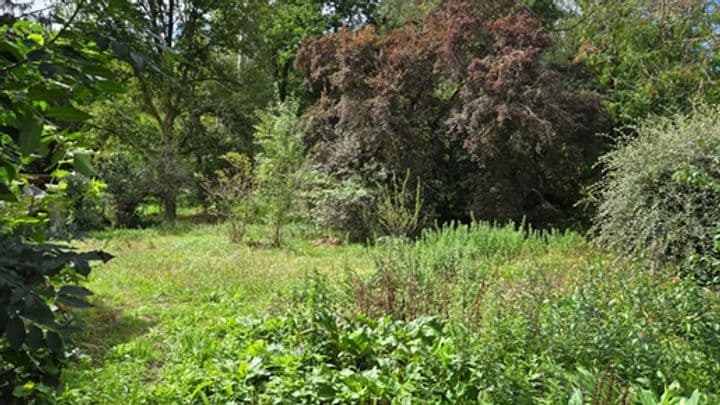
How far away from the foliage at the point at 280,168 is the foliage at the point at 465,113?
0.62 metres

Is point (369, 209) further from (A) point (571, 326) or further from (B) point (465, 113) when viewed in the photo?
(A) point (571, 326)

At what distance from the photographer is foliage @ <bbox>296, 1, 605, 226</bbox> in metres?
8.66

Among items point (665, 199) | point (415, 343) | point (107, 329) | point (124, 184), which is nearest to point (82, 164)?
point (415, 343)

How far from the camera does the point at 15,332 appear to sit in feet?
2.60

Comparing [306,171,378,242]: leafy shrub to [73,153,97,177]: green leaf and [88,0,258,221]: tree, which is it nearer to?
[88,0,258,221]: tree

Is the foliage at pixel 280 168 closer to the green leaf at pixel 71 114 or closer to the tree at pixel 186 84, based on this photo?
the tree at pixel 186 84

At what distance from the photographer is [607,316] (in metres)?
2.69

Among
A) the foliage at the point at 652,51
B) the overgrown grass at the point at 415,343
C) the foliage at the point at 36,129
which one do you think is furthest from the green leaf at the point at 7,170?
the foliage at the point at 652,51

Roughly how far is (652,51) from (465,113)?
10.4ft

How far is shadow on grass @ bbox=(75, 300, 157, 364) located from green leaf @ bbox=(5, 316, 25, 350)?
2803 mm

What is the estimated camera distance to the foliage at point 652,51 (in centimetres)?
781

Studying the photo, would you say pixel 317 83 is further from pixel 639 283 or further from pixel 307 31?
pixel 639 283

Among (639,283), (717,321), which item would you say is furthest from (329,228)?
(717,321)

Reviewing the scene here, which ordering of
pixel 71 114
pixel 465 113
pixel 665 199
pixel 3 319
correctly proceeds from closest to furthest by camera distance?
pixel 3 319, pixel 71 114, pixel 665 199, pixel 465 113
